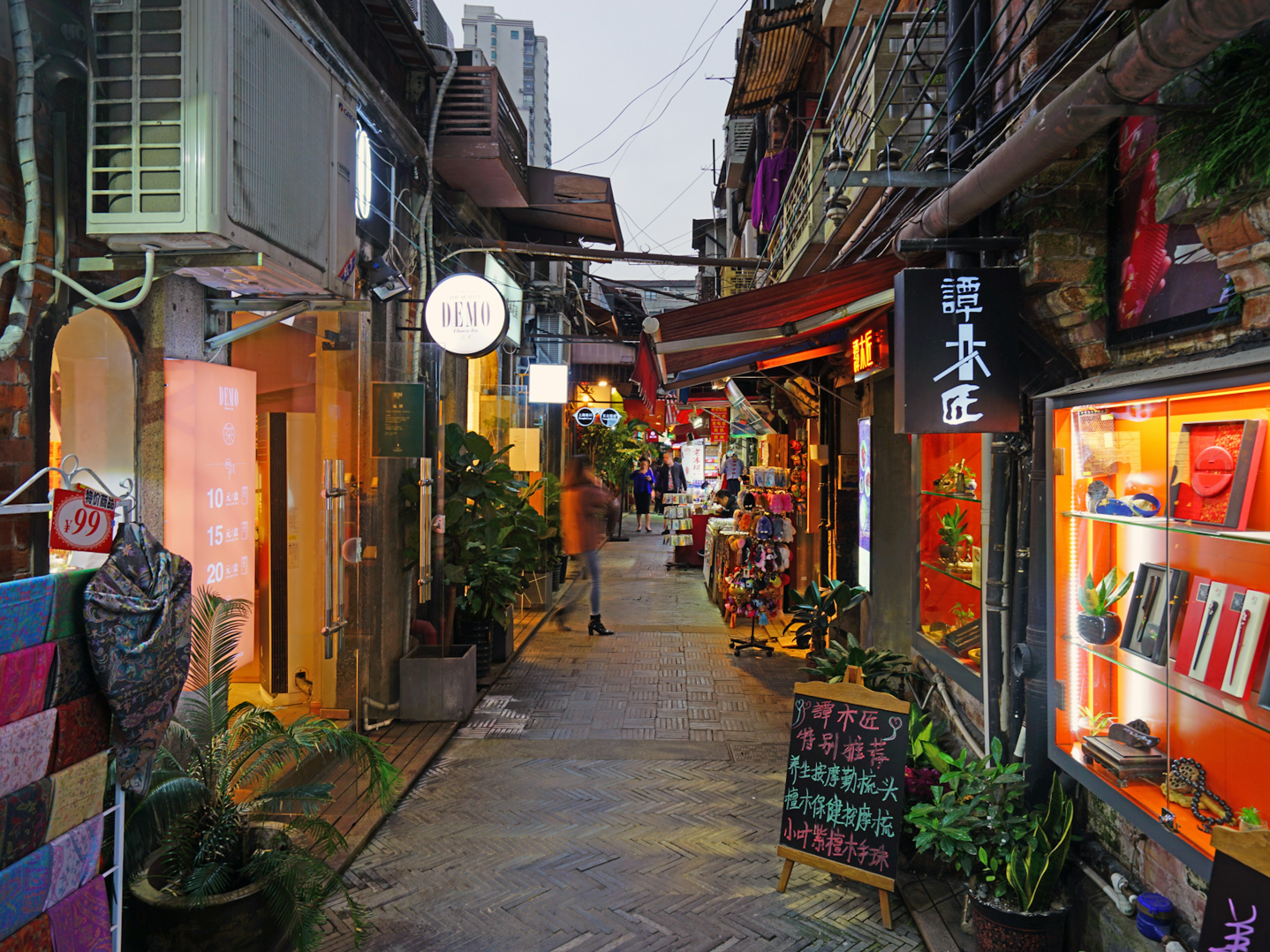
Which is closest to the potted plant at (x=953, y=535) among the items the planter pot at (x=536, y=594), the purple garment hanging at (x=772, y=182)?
the planter pot at (x=536, y=594)

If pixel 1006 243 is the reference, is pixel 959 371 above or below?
below

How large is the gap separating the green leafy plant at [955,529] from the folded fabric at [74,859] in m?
4.81

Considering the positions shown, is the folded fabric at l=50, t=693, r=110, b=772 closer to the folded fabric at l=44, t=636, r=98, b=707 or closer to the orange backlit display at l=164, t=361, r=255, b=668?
the folded fabric at l=44, t=636, r=98, b=707

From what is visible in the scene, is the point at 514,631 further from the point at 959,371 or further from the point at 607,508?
the point at 959,371

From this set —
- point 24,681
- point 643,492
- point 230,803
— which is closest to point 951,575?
point 230,803

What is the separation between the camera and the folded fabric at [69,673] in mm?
2646

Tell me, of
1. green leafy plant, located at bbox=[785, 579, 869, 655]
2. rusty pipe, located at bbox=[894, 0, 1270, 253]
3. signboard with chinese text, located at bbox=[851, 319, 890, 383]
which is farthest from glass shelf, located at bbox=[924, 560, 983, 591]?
rusty pipe, located at bbox=[894, 0, 1270, 253]

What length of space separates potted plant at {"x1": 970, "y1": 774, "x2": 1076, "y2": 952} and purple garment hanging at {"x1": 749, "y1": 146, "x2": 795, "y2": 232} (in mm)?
10296

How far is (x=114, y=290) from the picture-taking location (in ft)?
11.6

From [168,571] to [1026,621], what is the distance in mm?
4086

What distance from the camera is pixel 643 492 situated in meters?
24.4

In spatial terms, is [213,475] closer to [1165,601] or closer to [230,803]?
[230,803]

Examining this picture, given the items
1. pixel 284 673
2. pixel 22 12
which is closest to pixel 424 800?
pixel 284 673

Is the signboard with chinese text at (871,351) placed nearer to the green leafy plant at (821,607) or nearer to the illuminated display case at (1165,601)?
the green leafy plant at (821,607)
